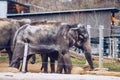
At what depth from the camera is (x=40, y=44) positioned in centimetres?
1229

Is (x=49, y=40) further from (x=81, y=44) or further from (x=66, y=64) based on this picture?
(x=81, y=44)

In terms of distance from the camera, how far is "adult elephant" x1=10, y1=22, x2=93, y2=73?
1210cm

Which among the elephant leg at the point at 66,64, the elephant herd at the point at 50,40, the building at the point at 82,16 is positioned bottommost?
the elephant leg at the point at 66,64

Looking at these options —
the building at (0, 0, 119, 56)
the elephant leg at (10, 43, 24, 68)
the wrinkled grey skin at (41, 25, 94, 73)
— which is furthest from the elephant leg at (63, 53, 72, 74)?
the building at (0, 0, 119, 56)

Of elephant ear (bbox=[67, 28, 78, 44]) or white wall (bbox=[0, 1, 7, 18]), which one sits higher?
white wall (bbox=[0, 1, 7, 18])

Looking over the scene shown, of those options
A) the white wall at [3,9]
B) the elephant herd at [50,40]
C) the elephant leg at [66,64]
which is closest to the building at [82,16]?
the white wall at [3,9]

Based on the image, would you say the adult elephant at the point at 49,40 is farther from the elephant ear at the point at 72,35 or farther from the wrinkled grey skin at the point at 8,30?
the wrinkled grey skin at the point at 8,30

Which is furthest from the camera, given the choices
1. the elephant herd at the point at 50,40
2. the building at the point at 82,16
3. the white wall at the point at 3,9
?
the white wall at the point at 3,9

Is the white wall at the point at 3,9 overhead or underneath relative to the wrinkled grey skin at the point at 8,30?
overhead

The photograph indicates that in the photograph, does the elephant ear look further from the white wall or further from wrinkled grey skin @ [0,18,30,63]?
the white wall

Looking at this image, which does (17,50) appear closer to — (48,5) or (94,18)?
(94,18)

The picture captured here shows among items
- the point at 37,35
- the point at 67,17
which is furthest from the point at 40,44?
the point at 67,17

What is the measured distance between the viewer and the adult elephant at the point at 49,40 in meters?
12.1

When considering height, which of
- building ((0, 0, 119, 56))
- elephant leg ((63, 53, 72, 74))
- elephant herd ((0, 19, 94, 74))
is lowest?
elephant leg ((63, 53, 72, 74))
